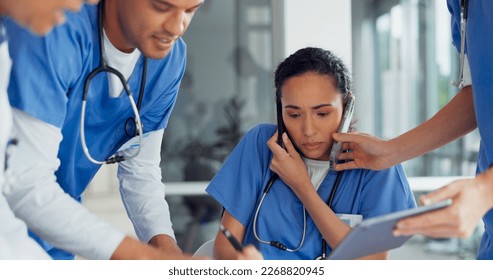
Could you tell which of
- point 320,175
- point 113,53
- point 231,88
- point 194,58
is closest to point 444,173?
point 231,88

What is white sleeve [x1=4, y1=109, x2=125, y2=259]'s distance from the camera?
1089 millimetres

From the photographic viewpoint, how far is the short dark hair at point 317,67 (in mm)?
1660

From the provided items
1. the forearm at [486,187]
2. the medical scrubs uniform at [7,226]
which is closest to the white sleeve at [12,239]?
the medical scrubs uniform at [7,226]

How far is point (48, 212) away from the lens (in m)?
1.09

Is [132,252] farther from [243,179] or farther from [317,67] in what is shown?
[317,67]

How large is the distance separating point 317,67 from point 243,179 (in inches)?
13.9

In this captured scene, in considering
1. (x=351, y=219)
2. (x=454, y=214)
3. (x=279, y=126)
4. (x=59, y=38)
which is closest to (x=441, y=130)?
(x=351, y=219)

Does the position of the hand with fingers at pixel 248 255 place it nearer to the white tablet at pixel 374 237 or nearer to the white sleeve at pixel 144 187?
the white tablet at pixel 374 237

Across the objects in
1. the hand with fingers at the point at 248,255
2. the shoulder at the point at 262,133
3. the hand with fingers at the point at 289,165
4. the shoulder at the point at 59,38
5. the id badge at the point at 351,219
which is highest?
the shoulder at the point at 59,38

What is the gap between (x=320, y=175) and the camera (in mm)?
1647

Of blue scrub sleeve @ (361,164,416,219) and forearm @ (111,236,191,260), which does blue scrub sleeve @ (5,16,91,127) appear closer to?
forearm @ (111,236,191,260)

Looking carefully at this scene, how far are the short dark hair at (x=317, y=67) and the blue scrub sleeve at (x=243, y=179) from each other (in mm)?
160
